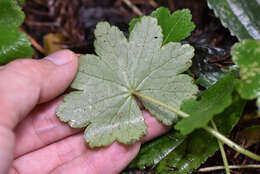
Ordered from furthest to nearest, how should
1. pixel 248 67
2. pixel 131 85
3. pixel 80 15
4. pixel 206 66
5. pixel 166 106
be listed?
pixel 80 15 < pixel 206 66 < pixel 131 85 < pixel 166 106 < pixel 248 67

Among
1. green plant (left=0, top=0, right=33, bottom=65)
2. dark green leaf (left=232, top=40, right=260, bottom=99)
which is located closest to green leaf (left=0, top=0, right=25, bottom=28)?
green plant (left=0, top=0, right=33, bottom=65)

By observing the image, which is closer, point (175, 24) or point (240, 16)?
point (175, 24)

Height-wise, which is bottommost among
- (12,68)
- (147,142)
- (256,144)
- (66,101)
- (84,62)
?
(256,144)

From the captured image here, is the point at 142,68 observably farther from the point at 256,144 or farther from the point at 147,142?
the point at 256,144

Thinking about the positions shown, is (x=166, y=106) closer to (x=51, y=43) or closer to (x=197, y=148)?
(x=197, y=148)

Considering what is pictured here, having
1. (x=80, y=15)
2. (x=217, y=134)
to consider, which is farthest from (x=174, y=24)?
(x=80, y=15)

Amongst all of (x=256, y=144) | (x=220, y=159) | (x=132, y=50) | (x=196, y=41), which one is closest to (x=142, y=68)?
(x=132, y=50)
